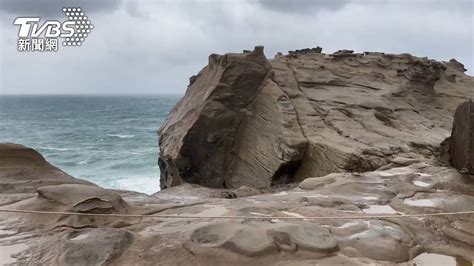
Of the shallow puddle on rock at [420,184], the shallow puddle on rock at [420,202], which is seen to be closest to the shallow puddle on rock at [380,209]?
the shallow puddle on rock at [420,202]

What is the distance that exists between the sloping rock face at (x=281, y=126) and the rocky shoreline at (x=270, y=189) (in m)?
0.03

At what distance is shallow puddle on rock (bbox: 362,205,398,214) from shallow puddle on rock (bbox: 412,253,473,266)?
849 mm

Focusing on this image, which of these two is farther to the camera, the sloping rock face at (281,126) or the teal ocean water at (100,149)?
the teal ocean water at (100,149)

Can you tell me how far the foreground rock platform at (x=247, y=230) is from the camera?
9.82 feet

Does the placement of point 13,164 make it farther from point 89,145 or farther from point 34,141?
point 34,141

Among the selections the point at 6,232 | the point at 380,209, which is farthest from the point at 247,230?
the point at 6,232

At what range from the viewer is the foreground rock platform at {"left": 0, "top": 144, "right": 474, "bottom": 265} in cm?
299

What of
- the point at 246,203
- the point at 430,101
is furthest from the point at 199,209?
the point at 430,101

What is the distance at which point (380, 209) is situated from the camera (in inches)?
167

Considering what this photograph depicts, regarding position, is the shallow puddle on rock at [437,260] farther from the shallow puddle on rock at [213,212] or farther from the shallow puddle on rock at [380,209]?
the shallow puddle on rock at [213,212]

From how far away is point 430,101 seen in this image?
1298 centimetres

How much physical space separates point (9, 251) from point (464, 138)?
4.51m

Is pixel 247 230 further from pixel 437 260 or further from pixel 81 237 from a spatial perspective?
pixel 437 260

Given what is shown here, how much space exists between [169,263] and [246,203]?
154cm
